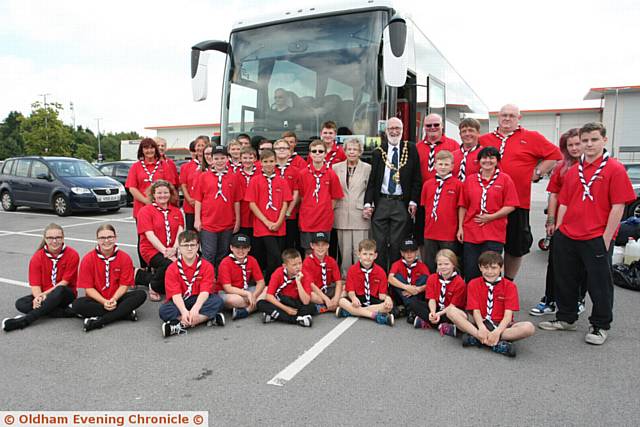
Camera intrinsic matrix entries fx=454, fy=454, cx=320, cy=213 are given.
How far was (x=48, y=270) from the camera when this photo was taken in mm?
4621

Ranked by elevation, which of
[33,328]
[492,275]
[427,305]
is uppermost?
[492,275]

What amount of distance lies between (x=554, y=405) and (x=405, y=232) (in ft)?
7.84

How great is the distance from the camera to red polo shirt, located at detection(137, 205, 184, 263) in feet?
17.6

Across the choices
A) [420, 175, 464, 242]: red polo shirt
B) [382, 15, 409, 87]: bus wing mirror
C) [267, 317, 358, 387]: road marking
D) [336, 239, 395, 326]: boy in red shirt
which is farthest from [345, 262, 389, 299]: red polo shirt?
[382, 15, 409, 87]: bus wing mirror

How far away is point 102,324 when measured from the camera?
14.4ft

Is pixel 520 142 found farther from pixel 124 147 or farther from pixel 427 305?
pixel 124 147

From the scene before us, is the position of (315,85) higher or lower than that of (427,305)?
higher

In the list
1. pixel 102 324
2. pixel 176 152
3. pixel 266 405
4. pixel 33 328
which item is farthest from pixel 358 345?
pixel 176 152

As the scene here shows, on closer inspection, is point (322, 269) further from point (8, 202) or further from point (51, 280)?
point (8, 202)

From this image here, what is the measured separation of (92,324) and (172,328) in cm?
81

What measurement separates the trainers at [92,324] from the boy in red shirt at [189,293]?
0.59m

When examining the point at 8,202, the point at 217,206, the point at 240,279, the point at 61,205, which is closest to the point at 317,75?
the point at 217,206

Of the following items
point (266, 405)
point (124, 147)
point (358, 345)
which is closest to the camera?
point (266, 405)

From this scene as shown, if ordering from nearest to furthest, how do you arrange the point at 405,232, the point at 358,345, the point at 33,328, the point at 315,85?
the point at 358,345
the point at 33,328
the point at 405,232
the point at 315,85
